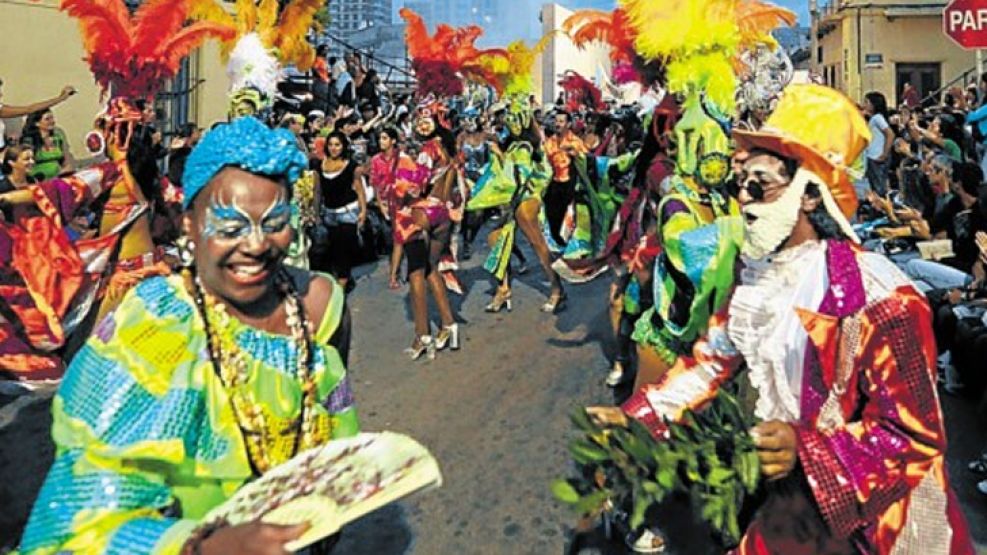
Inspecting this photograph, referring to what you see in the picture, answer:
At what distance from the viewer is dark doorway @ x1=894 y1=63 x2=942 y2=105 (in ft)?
98.9

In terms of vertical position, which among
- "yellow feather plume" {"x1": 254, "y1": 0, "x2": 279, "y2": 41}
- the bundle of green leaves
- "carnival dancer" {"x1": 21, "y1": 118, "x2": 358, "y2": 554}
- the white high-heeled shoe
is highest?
"yellow feather plume" {"x1": 254, "y1": 0, "x2": 279, "y2": 41}

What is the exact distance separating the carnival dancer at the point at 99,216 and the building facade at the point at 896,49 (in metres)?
27.1

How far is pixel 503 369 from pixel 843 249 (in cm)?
487

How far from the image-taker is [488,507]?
4.62 m

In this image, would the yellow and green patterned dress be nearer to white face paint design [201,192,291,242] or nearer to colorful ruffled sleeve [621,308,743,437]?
white face paint design [201,192,291,242]

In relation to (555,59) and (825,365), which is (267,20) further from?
(555,59)

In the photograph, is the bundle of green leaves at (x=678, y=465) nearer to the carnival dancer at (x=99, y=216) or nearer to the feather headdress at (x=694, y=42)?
the feather headdress at (x=694, y=42)

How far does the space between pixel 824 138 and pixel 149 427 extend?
5.71 ft

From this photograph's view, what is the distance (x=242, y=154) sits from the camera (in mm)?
1970

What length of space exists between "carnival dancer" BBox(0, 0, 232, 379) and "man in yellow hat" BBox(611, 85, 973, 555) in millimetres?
4474

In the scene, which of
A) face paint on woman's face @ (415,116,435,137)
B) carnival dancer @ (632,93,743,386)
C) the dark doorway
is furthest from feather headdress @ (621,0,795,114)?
the dark doorway

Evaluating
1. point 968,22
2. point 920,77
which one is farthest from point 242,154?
point 920,77

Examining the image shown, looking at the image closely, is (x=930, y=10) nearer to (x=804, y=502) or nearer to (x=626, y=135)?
(x=626, y=135)

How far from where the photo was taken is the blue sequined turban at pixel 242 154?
1.98 metres
